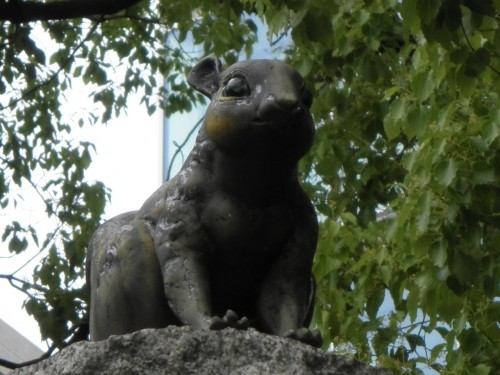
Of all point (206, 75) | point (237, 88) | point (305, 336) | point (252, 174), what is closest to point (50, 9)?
point (206, 75)

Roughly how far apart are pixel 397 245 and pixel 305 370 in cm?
480

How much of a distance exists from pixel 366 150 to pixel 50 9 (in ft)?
10.4

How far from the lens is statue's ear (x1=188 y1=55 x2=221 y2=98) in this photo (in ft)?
16.3

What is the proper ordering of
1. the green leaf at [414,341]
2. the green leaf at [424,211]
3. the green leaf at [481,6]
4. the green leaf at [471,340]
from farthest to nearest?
1. the green leaf at [414,341]
2. the green leaf at [471,340]
3. the green leaf at [424,211]
4. the green leaf at [481,6]

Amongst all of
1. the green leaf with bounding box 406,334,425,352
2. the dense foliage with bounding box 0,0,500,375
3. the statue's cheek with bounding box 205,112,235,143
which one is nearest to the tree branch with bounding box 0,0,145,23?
the dense foliage with bounding box 0,0,500,375

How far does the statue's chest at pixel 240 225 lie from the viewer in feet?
15.3

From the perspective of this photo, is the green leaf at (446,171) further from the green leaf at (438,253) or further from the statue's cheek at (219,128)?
the statue's cheek at (219,128)

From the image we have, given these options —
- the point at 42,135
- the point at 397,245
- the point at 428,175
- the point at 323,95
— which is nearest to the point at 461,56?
the point at 428,175

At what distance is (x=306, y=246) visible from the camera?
480 cm

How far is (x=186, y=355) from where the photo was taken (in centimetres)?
416

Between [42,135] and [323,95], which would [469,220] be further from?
[42,135]

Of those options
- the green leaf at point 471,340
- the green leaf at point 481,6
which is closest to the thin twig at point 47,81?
the green leaf at point 471,340

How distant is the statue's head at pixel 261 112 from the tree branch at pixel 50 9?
3275 millimetres

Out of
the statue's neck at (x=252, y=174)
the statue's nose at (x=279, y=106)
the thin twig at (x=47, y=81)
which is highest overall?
the thin twig at (x=47, y=81)
